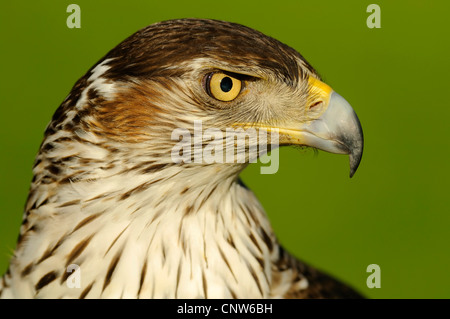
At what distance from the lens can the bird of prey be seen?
271 cm

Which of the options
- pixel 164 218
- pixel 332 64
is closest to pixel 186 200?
pixel 164 218

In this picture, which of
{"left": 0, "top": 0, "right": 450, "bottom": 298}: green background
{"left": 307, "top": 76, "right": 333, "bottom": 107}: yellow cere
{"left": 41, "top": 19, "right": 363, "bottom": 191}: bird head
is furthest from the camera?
{"left": 0, "top": 0, "right": 450, "bottom": 298}: green background

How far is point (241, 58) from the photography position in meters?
2.68

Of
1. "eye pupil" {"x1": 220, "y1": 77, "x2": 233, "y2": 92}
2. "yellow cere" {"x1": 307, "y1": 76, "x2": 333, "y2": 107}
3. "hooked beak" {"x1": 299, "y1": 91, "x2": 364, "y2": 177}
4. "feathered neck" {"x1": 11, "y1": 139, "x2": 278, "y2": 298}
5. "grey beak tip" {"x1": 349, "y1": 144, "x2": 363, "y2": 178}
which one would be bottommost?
"feathered neck" {"x1": 11, "y1": 139, "x2": 278, "y2": 298}

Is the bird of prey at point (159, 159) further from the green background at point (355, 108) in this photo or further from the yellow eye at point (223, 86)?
the green background at point (355, 108)

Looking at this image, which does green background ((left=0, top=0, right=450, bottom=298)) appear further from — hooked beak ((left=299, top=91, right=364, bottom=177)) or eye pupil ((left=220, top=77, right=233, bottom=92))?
eye pupil ((left=220, top=77, right=233, bottom=92))

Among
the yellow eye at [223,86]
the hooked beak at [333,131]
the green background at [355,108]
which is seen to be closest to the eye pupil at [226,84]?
the yellow eye at [223,86]

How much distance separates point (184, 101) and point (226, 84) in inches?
6.6

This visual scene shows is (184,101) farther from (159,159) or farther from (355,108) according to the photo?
(355,108)

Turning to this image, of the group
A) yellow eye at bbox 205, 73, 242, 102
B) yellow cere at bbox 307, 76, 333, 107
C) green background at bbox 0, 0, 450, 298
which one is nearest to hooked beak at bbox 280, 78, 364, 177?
yellow cere at bbox 307, 76, 333, 107

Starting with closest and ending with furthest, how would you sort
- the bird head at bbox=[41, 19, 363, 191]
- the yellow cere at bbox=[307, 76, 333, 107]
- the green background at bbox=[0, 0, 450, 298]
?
the bird head at bbox=[41, 19, 363, 191], the yellow cere at bbox=[307, 76, 333, 107], the green background at bbox=[0, 0, 450, 298]

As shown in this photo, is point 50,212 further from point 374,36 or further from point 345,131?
point 374,36

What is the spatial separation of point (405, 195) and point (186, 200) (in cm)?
427

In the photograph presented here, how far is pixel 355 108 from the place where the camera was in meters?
7.07
